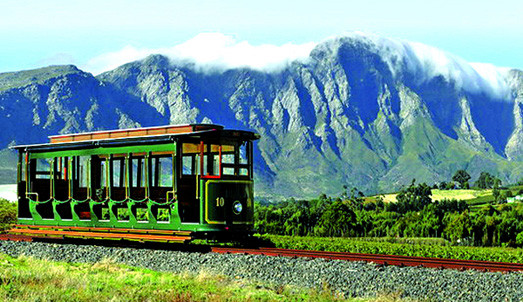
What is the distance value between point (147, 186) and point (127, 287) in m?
8.86

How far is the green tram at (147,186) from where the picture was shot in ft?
84.9

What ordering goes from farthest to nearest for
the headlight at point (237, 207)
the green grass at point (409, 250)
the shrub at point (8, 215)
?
1. the shrub at point (8, 215)
2. the green grass at point (409, 250)
3. the headlight at point (237, 207)

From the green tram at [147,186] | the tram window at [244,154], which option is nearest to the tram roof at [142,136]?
the green tram at [147,186]

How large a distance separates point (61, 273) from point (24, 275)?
1.19 metres

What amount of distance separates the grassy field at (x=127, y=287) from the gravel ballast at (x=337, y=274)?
42.6 inches

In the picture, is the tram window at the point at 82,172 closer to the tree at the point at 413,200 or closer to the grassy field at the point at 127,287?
the grassy field at the point at 127,287

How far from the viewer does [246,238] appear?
2662 centimetres

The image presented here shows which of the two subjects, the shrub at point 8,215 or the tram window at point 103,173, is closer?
the tram window at point 103,173

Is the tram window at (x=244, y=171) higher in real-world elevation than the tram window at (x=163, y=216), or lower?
higher

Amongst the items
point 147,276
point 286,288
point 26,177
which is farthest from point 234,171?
point 26,177

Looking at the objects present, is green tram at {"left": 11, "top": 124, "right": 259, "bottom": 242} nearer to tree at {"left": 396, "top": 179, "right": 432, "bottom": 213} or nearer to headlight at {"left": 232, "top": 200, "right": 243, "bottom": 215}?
headlight at {"left": 232, "top": 200, "right": 243, "bottom": 215}

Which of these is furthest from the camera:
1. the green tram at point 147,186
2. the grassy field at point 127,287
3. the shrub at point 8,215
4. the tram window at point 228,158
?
the shrub at point 8,215

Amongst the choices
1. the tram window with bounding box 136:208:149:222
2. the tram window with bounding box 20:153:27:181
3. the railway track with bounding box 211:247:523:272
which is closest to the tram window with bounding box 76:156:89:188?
the tram window with bounding box 136:208:149:222

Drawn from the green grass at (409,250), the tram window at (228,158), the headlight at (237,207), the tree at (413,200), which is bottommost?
the tree at (413,200)
